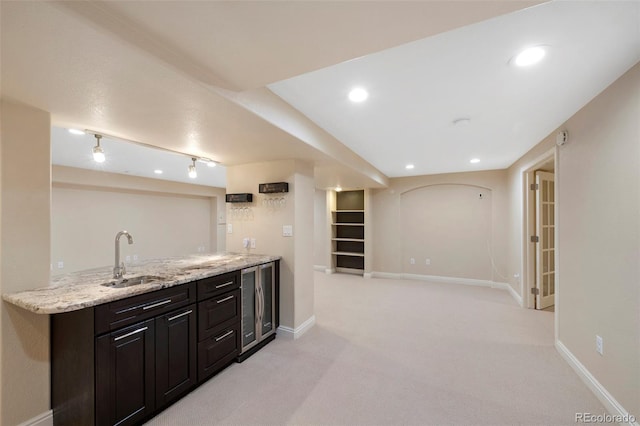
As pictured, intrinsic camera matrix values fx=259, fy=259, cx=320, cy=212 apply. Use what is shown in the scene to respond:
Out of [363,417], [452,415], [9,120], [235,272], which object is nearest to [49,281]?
[9,120]

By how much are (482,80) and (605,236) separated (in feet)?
4.84

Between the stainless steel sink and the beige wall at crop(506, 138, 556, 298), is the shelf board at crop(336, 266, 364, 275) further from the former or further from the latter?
the stainless steel sink

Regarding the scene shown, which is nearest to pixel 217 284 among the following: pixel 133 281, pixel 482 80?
pixel 133 281

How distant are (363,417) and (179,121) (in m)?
2.53

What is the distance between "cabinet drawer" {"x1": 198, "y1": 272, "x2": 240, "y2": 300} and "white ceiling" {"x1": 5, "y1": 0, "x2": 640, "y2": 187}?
1.26 meters

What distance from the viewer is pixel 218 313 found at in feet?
7.62

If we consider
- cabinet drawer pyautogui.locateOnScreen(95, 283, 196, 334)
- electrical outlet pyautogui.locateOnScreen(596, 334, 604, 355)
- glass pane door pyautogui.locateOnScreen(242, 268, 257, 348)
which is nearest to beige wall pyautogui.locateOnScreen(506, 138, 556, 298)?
electrical outlet pyautogui.locateOnScreen(596, 334, 604, 355)

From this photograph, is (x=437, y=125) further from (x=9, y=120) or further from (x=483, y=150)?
(x=9, y=120)

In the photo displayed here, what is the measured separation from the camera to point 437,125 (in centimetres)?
270

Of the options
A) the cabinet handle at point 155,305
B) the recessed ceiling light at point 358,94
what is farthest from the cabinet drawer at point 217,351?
the recessed ceiling light at point 358,94

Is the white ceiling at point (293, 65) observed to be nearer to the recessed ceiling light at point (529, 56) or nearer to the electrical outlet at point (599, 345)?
the recessed ceiling light at point (529, 56)

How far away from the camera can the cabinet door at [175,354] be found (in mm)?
1853

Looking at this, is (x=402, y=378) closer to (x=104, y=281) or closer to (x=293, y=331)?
(x=293, y=331)

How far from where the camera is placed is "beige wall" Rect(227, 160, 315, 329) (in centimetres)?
307
